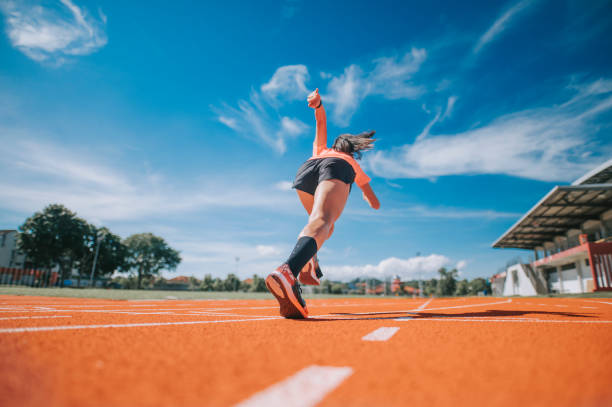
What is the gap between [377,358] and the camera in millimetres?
935

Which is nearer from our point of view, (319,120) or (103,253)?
(319,120)

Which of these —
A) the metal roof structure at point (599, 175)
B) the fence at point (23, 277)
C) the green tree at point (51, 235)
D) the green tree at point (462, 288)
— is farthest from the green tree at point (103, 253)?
the green tree at point (462, 288)

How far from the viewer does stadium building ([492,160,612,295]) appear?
19328mm

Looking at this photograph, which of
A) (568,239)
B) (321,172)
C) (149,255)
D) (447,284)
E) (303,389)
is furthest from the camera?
(447,284)

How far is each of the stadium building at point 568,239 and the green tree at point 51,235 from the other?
48676 mm

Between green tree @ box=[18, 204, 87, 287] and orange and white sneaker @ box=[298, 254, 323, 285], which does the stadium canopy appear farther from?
green tree @ box=[18, 204, 87, 287]

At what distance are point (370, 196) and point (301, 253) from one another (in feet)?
5.31

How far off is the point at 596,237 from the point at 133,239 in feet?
221

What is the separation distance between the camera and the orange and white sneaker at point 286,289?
6.67ft

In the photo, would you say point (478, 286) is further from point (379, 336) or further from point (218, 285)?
point (379, 336)

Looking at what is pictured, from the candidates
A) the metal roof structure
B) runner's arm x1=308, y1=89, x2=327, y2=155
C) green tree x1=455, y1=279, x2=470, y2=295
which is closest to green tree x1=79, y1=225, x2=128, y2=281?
runner's arm x1=308, y1=89, x2=327, y2=155

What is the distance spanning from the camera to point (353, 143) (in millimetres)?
3105

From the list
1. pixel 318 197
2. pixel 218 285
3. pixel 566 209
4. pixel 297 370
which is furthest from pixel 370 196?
pixel 218 285

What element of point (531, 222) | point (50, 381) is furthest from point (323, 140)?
point (531, 222)
